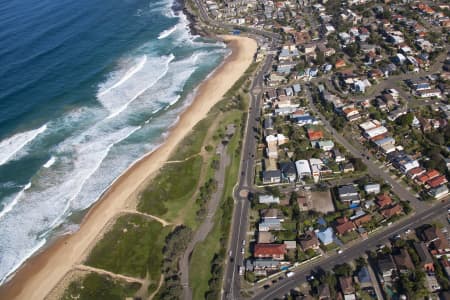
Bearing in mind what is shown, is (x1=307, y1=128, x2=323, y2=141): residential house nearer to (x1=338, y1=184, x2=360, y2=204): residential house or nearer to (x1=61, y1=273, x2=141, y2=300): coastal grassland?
(x1=338, y1=184, x2=360, y2=204): residential house

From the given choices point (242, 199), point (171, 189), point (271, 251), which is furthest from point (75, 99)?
point (271, 251)

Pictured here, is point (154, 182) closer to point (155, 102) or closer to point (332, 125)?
point (155, 102)

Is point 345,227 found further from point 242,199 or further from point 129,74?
point 129,74

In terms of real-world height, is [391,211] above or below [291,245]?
above

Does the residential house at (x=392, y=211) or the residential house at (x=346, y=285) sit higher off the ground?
the residential house at (x=392, y=211)

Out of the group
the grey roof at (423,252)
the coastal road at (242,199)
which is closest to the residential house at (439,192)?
the grey roof at (423,252)

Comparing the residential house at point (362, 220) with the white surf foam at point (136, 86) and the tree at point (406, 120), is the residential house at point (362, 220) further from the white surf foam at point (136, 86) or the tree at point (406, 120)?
the white surf foam at point (136, 86)

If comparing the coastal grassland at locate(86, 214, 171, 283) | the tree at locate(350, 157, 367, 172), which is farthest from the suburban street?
the coastal grassland at locate(86, 214, 171, 283)
